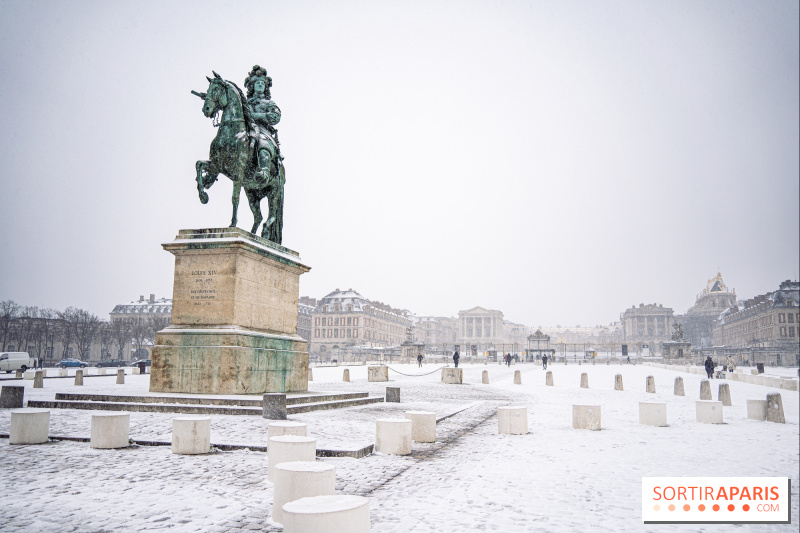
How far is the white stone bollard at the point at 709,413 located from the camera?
1392 centimetres

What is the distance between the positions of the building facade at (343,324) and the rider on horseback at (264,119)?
110m

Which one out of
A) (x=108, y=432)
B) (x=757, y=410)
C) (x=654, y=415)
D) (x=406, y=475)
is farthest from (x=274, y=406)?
(x=757, y=410)

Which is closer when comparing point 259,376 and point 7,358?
point 259,376

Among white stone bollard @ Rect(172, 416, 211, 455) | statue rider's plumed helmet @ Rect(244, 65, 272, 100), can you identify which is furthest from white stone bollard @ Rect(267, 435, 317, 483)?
statue rider's plumed helmet @ Rect(244, 65, 272, 100)

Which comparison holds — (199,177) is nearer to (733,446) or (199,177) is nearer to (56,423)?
(56,423)

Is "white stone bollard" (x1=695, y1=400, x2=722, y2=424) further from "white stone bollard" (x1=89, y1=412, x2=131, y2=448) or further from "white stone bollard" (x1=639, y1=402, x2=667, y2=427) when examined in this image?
"white stone bollard" (x1=89, y1=412, x2=131, y2=448)

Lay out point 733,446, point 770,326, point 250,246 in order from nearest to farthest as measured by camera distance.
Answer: point 733,446 < point 250,246 < point 770,326

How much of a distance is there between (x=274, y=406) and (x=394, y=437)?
3026mm

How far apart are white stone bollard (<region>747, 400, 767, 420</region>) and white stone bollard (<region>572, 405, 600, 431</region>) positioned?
5.30 m

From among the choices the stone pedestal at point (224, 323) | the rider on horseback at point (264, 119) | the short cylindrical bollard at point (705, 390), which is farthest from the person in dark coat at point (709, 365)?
the rider on horseback at point (264, 119)

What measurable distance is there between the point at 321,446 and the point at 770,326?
126 meters

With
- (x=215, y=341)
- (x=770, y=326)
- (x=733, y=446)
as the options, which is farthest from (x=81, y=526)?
(x=770, y=326)

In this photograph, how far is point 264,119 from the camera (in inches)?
611

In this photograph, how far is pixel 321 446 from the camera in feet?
28.1
